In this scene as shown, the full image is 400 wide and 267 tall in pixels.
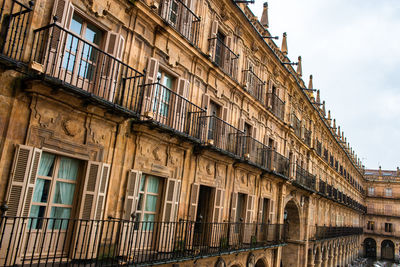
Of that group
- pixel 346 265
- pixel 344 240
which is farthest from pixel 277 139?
pixel 346 265

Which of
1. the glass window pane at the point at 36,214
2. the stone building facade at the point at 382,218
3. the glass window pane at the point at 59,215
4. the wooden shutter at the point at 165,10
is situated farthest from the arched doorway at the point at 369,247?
the glass window pane at the point at 36,214

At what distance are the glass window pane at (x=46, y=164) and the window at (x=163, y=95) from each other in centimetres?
313

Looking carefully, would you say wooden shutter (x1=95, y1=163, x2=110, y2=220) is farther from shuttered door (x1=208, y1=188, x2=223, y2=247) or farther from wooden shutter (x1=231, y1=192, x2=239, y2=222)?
wooden shutter (x1=231, y1=192, x2=239, y2=222)

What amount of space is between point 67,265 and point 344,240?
128 feet

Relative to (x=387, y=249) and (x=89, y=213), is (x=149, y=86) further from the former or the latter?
(x=387, y=249)

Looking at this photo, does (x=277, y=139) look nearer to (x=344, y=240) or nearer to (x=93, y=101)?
(x=93, y=101)

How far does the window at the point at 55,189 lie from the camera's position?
6617mm

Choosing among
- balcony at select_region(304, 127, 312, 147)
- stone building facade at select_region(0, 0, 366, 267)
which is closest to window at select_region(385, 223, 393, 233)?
balcony at select_region(304, 127, 312, 147)

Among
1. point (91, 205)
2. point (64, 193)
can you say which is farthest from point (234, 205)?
point (64, 193)

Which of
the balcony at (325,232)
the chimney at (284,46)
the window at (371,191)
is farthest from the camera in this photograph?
the window at (371,191)

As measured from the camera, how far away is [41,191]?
668 centimetres

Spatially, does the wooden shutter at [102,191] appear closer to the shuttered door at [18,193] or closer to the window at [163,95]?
the shuttered door at [18,193]

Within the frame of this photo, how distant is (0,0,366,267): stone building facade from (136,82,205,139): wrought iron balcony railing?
5cm

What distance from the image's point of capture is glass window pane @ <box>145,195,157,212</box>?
30.4 ft
